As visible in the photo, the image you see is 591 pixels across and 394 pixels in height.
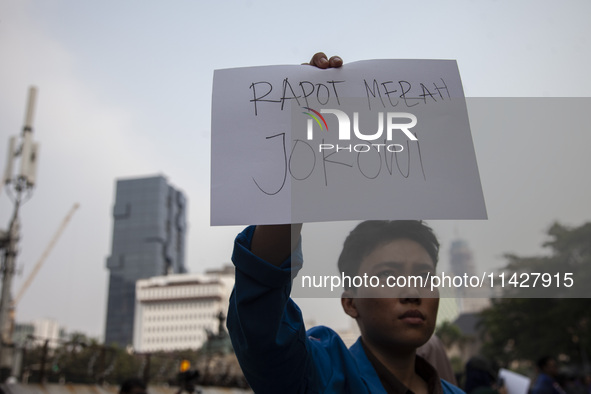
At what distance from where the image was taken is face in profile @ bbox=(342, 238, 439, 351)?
1.62 meters

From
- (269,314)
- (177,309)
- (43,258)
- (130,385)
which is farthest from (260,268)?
(177,309)

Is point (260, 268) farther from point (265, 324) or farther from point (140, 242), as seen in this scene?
point (140, 242)

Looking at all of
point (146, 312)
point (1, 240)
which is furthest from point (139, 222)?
point (1, 240)

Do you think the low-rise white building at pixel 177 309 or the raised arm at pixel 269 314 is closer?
the raised arm at pixel 269 314

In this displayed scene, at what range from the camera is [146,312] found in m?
138

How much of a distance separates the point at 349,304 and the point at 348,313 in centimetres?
3

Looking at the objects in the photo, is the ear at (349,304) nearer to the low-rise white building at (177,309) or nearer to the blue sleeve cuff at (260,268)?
the blue sleeve cuff at (260,268)

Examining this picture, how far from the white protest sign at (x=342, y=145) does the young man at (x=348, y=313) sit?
95 millimetres

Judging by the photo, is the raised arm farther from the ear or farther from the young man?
the ear

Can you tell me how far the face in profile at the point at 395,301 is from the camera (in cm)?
162

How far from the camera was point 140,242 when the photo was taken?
161 metres

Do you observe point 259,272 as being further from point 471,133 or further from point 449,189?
point 471,133

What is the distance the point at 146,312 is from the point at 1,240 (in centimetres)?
12128

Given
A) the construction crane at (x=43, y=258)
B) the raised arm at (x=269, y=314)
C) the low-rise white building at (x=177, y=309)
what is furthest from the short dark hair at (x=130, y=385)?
the low-rise white building at (x=177, y=309)
